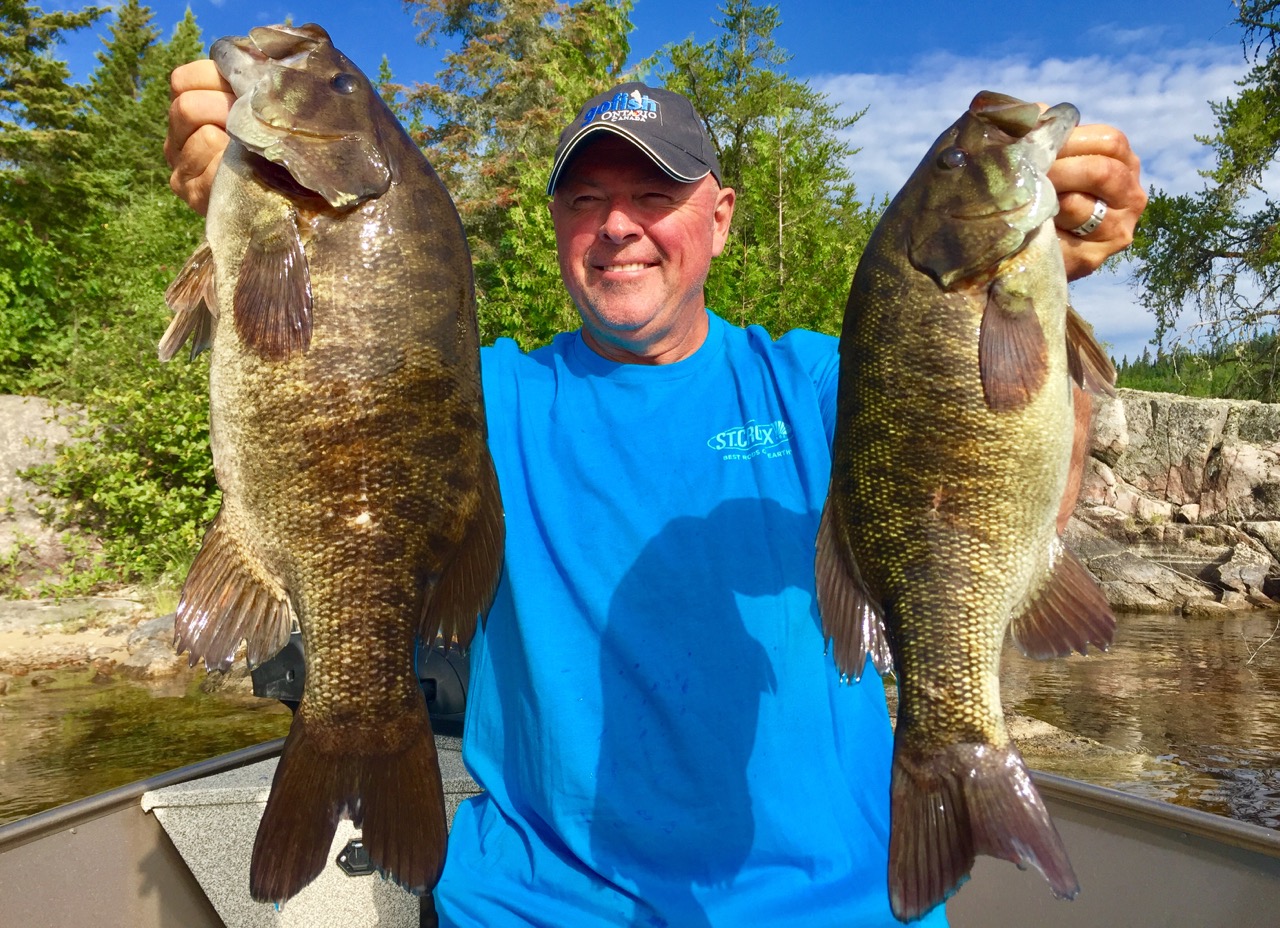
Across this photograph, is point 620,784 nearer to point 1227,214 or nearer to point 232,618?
point 232,618

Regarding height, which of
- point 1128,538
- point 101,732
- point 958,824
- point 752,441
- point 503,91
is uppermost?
point 503,91

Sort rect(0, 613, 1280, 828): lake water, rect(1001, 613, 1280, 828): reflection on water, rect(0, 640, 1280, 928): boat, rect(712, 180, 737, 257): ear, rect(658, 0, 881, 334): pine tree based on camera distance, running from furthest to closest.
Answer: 1. rect(658, 0, 881, 334): pine tree
2. rect(1001, 613, 1280, 828): reflection on water
3. rect(0, 613, 1280, 828): lake water
4. rect(712, 180, 737, 257): ear
5. rect(0, 640, 1280, 928): boat

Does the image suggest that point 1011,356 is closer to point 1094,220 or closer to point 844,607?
point 1094,220

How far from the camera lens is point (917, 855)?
1.75 metres

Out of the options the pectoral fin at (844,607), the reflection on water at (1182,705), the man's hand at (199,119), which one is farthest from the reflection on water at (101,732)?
the reflection on water at (1182,705)

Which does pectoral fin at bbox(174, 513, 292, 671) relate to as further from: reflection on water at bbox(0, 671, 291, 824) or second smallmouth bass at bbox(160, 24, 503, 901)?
reflection on water at bbox(0, 671, 291, 824)

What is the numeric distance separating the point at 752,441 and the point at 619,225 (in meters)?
0.79

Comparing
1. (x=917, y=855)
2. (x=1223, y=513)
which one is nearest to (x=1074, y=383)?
(x=917, y=855)

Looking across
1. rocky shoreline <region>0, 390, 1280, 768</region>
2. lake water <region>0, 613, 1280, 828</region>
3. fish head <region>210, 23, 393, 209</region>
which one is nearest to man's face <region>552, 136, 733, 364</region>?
fish head <region>210, 23, 393, 209</region>

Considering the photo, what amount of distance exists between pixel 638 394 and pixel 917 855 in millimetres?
1398

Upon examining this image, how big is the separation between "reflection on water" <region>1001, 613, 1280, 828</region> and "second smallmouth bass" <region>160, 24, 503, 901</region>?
6563 millimetres

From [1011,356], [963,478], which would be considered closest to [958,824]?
[963,478]

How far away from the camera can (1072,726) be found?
35.3ft

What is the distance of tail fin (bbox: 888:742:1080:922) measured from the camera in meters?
1.69
